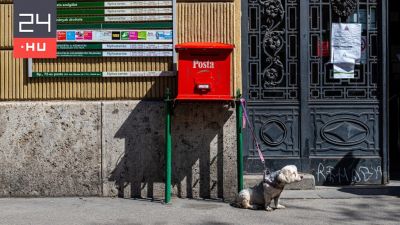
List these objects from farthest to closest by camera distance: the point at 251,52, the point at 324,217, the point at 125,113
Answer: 1. the point at 251,52
2. the point at 125,113
3. the point at 324,217

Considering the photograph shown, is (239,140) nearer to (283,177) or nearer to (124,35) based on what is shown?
(283,177)

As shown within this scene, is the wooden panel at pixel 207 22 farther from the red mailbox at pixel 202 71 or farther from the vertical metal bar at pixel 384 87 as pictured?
the vertical metal bar at pixel 384 87

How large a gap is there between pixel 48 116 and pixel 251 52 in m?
3.25

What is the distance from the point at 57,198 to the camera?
27.1ft

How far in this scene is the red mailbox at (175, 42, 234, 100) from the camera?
7750mm

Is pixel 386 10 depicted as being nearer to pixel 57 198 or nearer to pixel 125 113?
pixel 125 113

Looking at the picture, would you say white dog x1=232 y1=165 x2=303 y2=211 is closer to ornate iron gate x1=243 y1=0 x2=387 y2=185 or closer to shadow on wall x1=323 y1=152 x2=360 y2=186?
ornate iron gate x1=243 y1=0 x2=387 y2=185

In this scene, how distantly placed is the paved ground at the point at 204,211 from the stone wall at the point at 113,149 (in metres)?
0.26

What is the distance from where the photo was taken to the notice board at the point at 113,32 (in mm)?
8266

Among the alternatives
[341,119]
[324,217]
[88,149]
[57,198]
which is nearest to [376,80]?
[341,119]

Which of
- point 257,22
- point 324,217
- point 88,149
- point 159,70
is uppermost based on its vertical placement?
point 257,22

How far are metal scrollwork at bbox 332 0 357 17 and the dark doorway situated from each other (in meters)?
2.03

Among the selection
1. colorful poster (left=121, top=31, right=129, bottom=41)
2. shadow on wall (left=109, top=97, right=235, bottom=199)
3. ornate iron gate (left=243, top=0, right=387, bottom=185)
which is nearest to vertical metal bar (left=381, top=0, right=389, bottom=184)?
ornate iron gate (left=243, top=0, right=387, bottom=185)

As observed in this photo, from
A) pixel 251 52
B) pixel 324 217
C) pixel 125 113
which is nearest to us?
pixel 324 217
